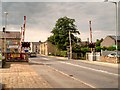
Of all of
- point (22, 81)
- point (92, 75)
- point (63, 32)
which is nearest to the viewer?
point (22, 81)

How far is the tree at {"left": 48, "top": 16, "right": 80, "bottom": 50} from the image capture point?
305 ft

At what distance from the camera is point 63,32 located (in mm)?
94375

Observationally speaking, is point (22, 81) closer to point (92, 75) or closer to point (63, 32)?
point (92, 75)

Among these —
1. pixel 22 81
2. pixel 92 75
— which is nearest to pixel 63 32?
pixel 92 75

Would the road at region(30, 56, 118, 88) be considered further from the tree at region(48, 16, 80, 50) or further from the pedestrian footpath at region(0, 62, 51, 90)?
the tree at region(48, 16, 80, 50)

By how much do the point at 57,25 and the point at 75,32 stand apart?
6.45m

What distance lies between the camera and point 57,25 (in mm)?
97438

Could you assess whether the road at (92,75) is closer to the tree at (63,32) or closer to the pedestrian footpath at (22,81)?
the pedestrian footpath at (22,81)

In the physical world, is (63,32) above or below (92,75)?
above

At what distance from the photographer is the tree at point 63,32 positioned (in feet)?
305

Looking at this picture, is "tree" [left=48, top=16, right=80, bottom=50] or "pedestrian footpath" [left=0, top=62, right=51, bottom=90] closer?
"pedestrian footpath" [left=0, top=62, right=51, bottom=90]

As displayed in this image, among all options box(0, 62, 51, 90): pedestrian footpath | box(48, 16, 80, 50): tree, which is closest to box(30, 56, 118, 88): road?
box(0, 62, 51, 90): pedestrian footpath

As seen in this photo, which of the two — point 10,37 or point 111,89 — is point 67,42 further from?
point 111,89

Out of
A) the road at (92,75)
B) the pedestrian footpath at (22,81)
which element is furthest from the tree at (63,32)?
the pedestrian footpath at (22,81)
